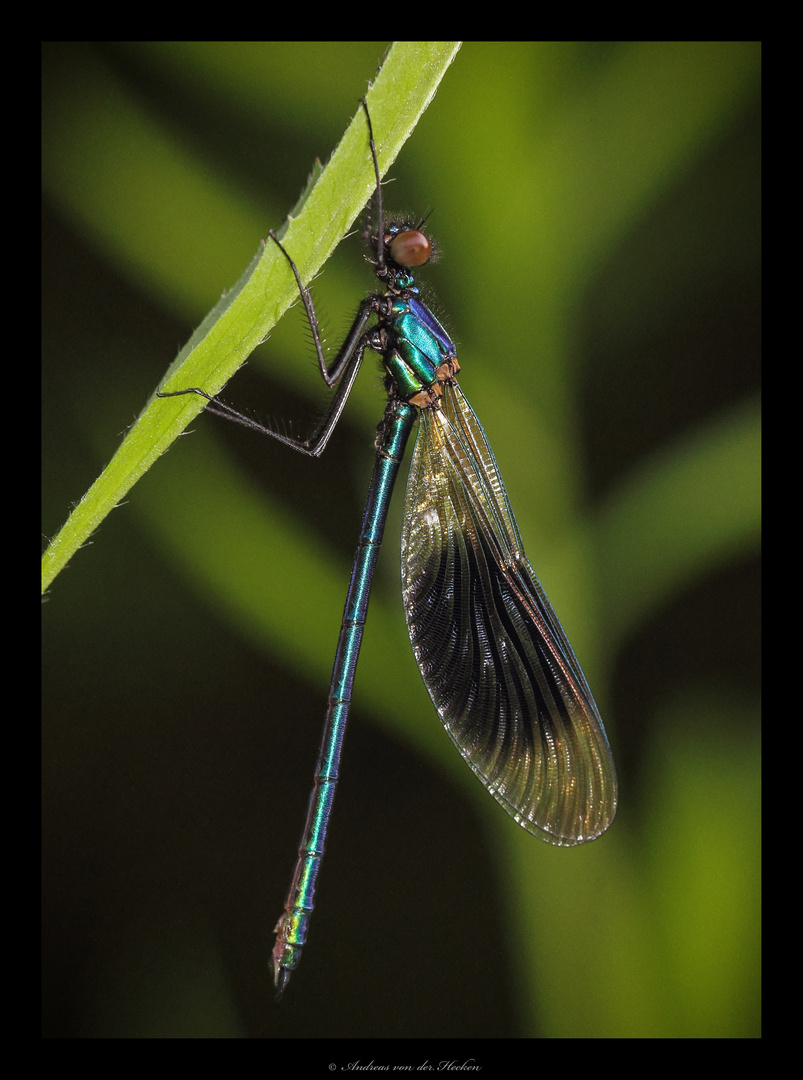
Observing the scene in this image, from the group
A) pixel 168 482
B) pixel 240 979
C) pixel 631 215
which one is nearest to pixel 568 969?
pixel 240 979

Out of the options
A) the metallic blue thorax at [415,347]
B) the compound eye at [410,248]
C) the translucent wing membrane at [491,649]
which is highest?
the compound eye at [410,248]

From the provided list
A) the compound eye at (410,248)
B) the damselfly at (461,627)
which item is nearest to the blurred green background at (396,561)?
the damselfly at (461,627)

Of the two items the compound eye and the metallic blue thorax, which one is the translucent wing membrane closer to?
the metallic blue thorax

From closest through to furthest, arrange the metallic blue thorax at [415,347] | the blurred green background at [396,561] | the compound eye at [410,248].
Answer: the compound eye at [410,248] → the metallic blue thorax at [415,347] → the blurred green background at [396,561]

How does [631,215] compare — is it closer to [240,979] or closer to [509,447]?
[509,447]

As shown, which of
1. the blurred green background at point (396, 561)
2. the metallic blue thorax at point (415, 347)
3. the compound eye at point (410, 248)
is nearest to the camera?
the compound eye at point (410, 248)

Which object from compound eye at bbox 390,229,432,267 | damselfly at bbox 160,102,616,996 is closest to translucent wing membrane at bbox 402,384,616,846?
damselfly at bbox 160,102,616,996

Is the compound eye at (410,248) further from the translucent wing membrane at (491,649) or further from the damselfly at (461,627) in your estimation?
the translucent wing membrane at (491,649)

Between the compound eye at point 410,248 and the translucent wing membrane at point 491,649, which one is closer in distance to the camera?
the compound eye at point 410,248
